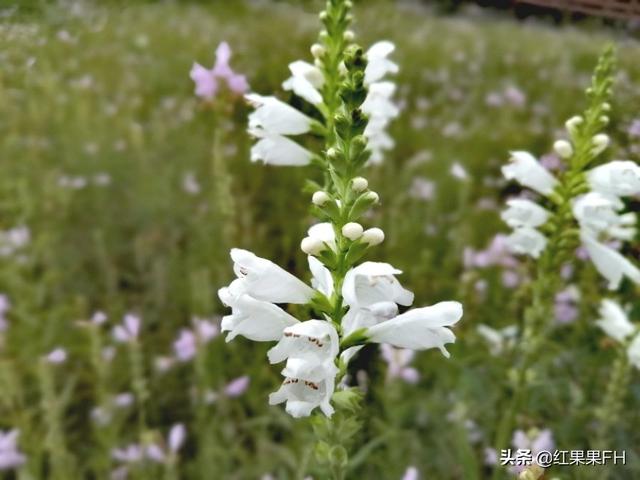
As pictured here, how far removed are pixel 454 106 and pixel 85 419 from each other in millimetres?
4501

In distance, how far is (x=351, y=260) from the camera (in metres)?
1.12

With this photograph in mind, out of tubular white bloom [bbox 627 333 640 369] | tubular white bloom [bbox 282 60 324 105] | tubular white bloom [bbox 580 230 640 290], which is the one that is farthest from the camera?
tubular white bloom [bbox 627 333 640 369]

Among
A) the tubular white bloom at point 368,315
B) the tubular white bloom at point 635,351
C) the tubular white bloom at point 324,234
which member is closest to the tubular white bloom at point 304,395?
the tubular white bloom at point 368,315

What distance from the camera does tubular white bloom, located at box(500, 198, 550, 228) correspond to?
72.7 inches

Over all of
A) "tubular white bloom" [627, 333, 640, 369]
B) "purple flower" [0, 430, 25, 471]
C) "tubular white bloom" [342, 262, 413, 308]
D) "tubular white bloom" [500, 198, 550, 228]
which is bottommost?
"purple flower" [0, 430, 25, 471]

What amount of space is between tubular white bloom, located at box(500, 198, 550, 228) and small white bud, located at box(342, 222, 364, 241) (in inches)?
35.3

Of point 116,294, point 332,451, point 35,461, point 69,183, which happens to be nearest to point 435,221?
point 116,294

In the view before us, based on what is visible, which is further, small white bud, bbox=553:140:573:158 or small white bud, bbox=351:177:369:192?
small white bud, bbox=553:140:573:158

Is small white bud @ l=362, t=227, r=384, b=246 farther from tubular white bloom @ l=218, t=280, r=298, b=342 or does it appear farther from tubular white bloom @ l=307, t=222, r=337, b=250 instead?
tubular white bloom @ l=218, t=280, r=298, b=342

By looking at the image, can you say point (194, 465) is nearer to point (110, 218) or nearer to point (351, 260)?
point (351, 260)

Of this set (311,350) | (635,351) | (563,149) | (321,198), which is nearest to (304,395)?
(311,350)

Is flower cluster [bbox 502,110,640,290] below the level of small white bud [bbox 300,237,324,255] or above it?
below

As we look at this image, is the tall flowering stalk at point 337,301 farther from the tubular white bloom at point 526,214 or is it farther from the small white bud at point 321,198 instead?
the tubular white bloom at point 526,214

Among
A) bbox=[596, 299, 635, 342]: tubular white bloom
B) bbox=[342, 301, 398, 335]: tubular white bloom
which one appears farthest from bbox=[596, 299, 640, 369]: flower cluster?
bbox=[342, 301, 398, 335]: tubular white bloom
